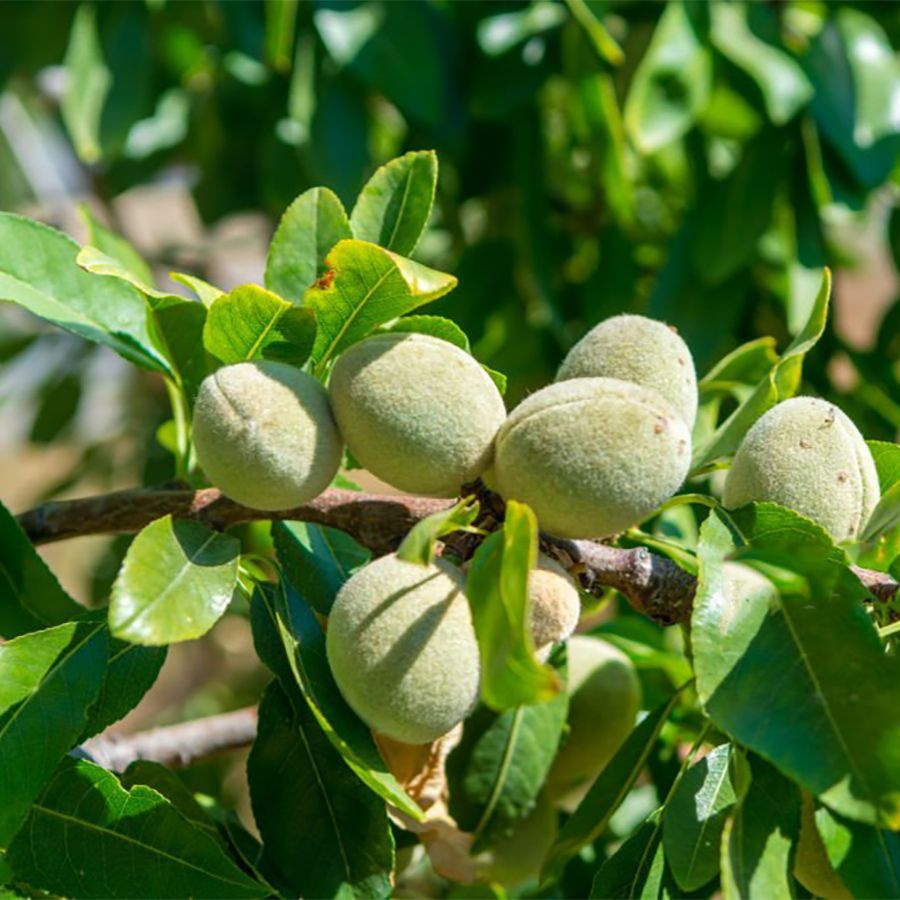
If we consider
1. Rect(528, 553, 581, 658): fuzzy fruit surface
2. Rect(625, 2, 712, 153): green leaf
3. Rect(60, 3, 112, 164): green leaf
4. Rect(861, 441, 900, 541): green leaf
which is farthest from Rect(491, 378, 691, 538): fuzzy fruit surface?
Rect(60, 3, 112, 164): green leaf

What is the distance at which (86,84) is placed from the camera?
1.90m

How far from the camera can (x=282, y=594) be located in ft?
2.95

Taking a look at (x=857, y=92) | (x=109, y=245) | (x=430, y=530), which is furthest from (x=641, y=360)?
(x=857, y=92)

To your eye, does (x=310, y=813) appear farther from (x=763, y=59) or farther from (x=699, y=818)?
(x=763, y=59)

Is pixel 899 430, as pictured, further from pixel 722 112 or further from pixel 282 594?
pixel 282 594

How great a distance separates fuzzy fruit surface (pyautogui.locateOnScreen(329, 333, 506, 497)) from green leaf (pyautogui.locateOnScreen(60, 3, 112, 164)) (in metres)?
1.14

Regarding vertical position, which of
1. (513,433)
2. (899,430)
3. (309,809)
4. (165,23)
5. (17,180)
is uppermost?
(513,433)

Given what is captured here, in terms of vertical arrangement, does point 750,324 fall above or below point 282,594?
below

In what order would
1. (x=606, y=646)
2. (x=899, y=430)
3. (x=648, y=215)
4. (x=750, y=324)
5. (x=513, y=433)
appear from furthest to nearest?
1. (x=648, y=215)
2. (x=750, y=324)
3. (x=899, y=430)
4. (x=606, y=646)
5. (x=513, y=433)

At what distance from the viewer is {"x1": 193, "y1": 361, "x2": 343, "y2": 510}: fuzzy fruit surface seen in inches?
32.3

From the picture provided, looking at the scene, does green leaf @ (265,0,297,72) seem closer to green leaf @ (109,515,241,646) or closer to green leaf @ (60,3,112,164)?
green leaf @ (60,3,112,164)

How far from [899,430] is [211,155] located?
3.88 feet

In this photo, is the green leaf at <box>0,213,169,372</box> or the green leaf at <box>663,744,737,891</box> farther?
the green leaf at <box>0,213,169,372</box>

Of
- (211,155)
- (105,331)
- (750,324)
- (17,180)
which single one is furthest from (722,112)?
(17,180)
